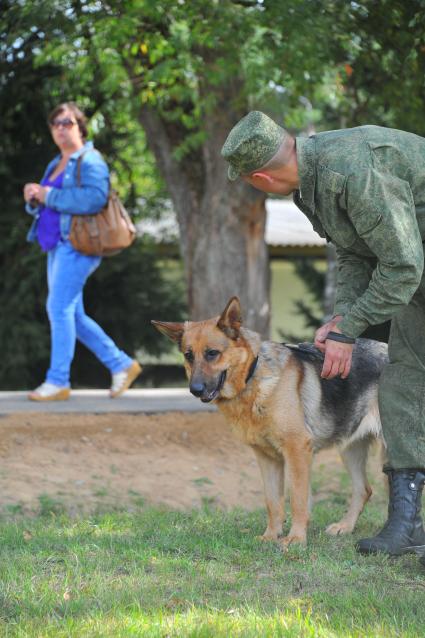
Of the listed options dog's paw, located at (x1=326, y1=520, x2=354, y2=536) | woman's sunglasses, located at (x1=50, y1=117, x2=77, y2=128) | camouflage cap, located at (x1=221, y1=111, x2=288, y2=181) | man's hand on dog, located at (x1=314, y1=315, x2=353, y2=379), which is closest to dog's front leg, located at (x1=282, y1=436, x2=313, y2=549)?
dog's paw, located at (x1=326, y1=520, x2=354, y2=536)

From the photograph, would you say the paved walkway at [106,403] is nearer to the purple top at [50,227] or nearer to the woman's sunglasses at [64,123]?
the purple top at [50,227]

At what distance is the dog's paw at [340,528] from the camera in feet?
18.6

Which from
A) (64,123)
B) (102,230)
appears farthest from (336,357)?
(64,123)

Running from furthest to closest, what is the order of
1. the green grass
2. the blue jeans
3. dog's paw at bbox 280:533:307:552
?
the blue jeans < dog's paw at bbox 280:533:307:552 < the green grass

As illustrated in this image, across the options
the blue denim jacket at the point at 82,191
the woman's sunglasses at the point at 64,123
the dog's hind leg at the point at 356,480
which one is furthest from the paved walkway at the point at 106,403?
the dog's hind leg at the point at 356,480

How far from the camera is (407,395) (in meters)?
4.88

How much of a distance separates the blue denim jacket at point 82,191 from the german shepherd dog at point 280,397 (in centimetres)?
274

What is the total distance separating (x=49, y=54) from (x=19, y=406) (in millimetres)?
3792

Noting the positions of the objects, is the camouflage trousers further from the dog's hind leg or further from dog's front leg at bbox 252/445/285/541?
the dog's hind leg

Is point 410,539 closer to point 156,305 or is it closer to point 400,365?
point 400,365

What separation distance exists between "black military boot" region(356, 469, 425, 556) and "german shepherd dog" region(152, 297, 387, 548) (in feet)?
1.86

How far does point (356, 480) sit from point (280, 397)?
3.24 feet

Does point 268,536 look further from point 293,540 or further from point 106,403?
point 106,403

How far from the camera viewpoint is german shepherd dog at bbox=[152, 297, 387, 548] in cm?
530
